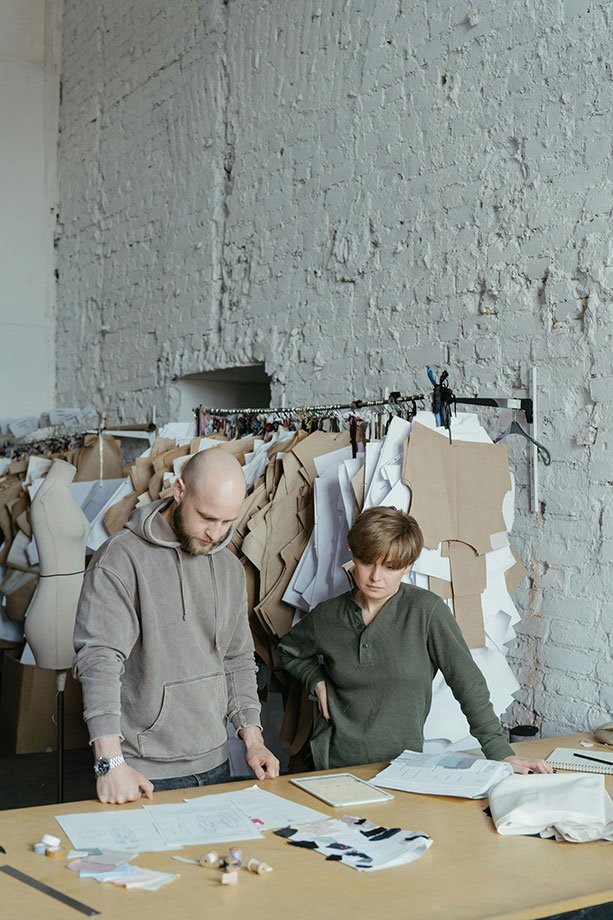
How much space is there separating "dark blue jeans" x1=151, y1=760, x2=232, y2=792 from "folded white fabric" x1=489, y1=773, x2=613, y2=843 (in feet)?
2.50

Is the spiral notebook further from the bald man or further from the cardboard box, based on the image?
the cardboard box

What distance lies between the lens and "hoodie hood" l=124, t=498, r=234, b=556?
256 cm

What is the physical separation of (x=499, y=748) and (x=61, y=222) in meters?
6.60

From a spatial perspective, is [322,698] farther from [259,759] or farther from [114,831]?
[114,831]

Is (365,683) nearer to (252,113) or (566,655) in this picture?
(566,655)

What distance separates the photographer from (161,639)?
254cm

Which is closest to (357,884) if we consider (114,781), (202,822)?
(202,822)

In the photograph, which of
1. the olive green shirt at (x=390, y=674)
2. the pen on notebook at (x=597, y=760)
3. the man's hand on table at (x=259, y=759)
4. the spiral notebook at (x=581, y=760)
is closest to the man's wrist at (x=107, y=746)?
the man's hand on table at (x=259, y=759)

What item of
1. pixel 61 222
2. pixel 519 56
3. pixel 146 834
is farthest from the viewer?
pixel 61 222

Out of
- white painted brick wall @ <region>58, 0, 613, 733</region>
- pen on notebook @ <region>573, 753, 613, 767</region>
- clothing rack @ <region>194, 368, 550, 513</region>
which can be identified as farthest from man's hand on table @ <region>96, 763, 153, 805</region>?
white painted brick wall @ <region>58, 0, 613, 733</region>

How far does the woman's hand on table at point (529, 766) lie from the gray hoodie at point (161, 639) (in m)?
0.69

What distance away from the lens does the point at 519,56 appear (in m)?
3.75

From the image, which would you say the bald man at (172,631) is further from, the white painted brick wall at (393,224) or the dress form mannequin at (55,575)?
the dress form mannequin at (55,575)

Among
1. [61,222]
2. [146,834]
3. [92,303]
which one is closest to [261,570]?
[146,834]
